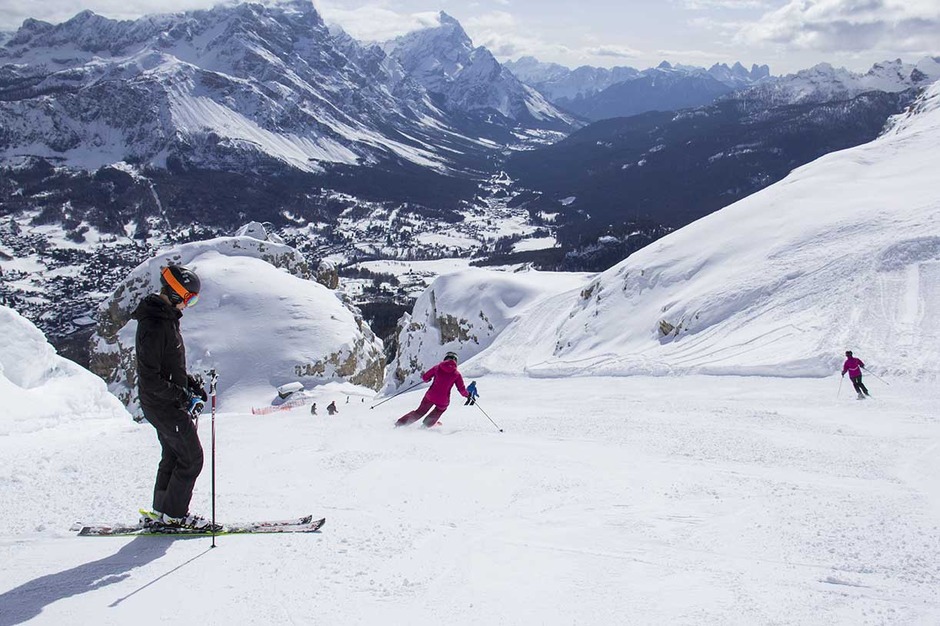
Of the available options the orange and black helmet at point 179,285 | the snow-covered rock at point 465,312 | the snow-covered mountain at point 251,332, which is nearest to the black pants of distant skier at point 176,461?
the orange and black helmet at point 179,285

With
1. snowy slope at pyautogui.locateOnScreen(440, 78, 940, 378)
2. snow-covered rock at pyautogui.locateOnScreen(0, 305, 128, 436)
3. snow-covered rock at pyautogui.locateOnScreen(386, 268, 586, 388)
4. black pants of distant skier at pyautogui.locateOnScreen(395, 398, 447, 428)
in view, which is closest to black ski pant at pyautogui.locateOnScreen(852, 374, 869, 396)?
snowy slope at pyautogui.locateOnScreen(440, 78, 940, 378)

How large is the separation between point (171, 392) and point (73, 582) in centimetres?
201

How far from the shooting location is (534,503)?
8.17 m

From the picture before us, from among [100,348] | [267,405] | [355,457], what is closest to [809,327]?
[355,457]

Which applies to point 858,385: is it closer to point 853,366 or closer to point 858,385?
point 858,385

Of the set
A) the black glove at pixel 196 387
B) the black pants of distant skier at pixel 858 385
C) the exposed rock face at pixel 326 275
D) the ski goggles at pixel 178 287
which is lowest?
the black pants of distant skier at pixel 858 385

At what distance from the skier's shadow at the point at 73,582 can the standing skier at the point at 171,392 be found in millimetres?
560

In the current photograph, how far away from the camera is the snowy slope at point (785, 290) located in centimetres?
2283

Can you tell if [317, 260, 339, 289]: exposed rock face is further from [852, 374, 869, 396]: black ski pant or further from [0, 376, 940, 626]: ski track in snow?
[852, 374, 869, 396]: black ski pant

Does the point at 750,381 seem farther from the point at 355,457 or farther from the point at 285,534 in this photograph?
the point at 285,534

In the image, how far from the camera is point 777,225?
37.5m

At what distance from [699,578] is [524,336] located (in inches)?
1713

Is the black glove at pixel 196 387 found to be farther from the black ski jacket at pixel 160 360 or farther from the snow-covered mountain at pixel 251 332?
the snow-covered mountain at pixel 251 332

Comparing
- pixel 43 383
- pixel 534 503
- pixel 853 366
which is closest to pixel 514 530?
pixel 534 503
